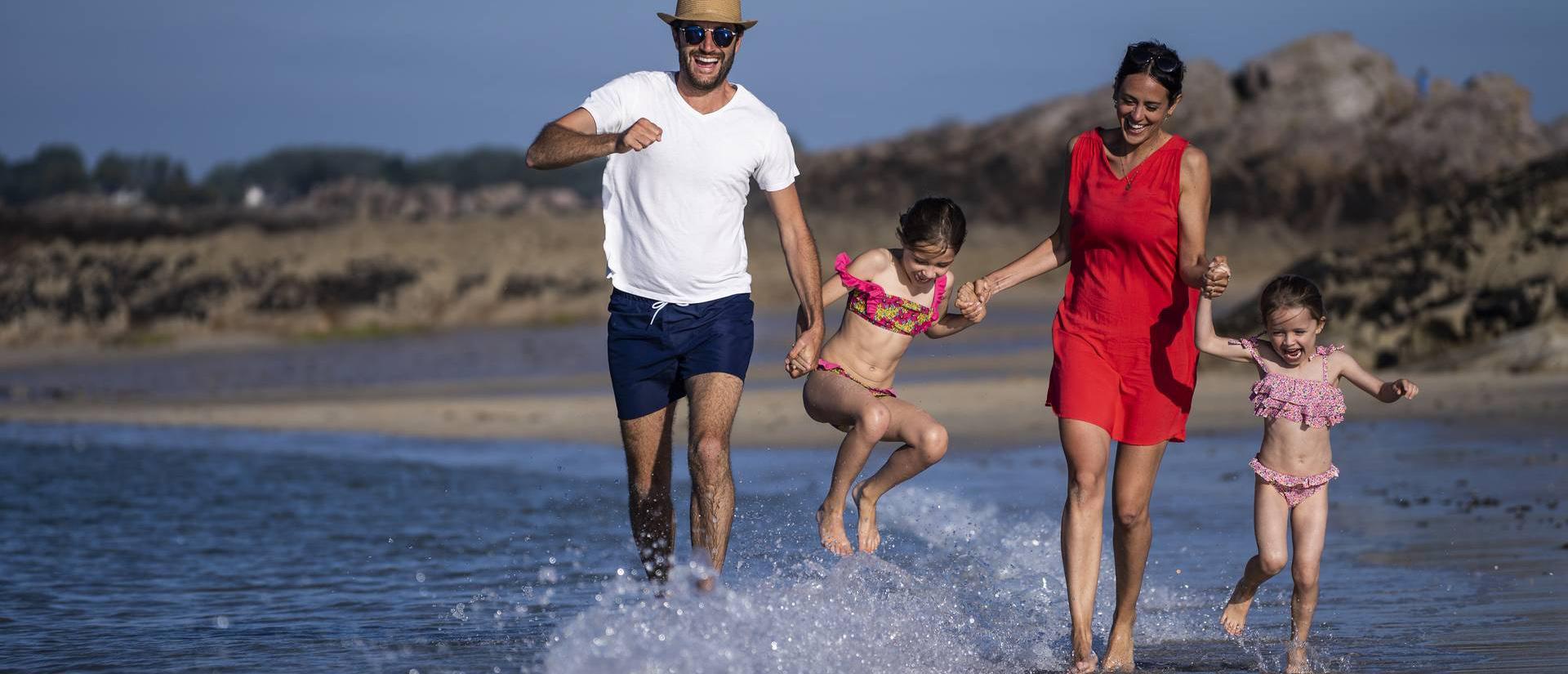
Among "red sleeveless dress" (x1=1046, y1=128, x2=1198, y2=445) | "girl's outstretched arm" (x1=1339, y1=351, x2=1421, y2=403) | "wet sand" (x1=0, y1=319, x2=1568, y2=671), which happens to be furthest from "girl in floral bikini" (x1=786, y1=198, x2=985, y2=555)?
"wet sand" (x1=0, y1=319, x2=1568, y2=671)

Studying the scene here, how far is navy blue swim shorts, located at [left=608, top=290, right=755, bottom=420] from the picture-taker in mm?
5871

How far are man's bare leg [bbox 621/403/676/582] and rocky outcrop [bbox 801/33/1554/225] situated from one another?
110ft

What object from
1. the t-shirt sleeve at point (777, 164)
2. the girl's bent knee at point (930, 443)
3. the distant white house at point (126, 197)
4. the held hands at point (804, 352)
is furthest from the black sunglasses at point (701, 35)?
the distant white house at point (126, 197)

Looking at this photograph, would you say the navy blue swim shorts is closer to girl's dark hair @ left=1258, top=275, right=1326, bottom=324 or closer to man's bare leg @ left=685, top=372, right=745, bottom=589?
man's bare leg @ left=685, top=372, right=745, bottom=589

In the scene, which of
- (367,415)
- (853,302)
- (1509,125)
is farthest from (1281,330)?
(1509,125)

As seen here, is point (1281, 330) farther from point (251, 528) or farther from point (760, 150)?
point (251, 528)

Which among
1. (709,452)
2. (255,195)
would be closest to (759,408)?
(709,452)

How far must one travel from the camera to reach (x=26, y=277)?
29.4 meters

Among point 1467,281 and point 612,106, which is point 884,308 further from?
point 1467,281

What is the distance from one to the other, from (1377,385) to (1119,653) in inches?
46.2

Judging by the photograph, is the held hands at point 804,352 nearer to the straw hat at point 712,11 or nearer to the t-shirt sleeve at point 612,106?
the t-shirt sleeve at point 612,106

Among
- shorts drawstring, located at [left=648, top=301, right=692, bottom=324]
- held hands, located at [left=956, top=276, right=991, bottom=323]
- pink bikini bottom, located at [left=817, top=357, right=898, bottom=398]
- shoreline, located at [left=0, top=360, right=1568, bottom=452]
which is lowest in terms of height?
shoreline, located at [left=0, top=360, right=1568, bottom=452]

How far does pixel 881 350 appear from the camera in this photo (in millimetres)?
6352

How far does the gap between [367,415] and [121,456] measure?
2.96m
